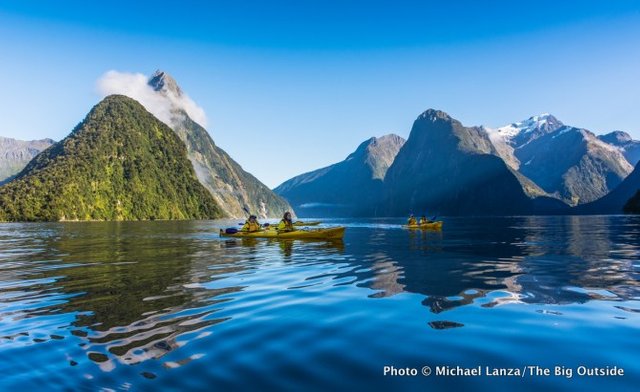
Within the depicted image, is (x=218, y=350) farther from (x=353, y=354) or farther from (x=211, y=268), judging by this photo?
(x=211, y=268)

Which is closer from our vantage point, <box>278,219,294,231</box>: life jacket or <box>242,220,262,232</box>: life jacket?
<box>278,219,294,231</box>: life jacket

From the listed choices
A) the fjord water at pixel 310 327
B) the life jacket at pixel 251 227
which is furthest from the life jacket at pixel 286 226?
the fjord water at pixel 310 327

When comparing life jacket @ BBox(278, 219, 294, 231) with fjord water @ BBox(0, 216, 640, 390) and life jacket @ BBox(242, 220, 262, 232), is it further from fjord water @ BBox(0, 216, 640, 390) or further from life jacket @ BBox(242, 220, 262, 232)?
fjord water @ BBox(0, 216, 640, 390)

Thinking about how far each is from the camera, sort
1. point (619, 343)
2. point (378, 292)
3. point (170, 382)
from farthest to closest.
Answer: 1. point (378, 292)
2. point (619, 343)
3. point (170, 382)

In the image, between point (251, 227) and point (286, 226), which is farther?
point (251, 227)

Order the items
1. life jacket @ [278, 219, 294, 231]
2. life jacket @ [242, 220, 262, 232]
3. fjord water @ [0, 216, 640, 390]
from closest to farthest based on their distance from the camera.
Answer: fjord water @ [0, 216, 640, 390], life jacket @ [278, 219, 294, 231], life jacket @ [242, 220, 262, 232]

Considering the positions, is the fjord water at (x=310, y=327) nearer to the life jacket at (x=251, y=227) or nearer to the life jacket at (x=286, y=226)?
the life jacket at (x=286, y=226)

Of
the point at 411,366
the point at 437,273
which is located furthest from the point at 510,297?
the point at 411,366

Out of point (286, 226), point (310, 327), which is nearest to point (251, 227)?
point (286, 226)

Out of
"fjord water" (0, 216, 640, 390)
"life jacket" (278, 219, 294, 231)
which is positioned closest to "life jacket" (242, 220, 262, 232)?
"life jacket" (278, 219, 294, 231)

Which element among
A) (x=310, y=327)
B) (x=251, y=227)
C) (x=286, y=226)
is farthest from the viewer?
(x=251, y=227)

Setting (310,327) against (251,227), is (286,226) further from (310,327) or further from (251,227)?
(310,327)

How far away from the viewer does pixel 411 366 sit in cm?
823

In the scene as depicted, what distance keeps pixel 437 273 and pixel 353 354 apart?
13.6 metres
